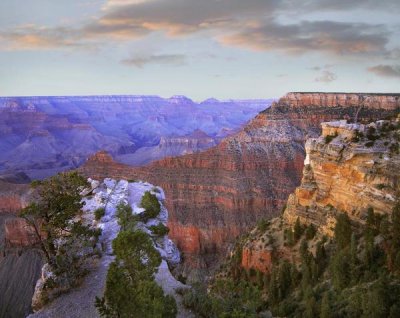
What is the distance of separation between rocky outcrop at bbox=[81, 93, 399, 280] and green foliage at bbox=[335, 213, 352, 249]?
33.0m

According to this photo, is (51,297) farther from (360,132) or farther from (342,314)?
(360,132)

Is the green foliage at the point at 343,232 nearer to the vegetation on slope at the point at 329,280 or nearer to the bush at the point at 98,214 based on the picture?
the vegetation on slope at the point at 329,280

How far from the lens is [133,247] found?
17047 millimetres

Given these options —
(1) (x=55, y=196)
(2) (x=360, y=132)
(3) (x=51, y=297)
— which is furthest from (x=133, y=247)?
(2) (x=360, y=132)

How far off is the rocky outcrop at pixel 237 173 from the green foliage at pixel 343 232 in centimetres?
3301

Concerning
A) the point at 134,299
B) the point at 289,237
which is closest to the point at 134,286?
the point at 134,299

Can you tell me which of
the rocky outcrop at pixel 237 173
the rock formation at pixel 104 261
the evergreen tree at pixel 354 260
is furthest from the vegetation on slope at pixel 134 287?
the rocky outcrop at pixel 237 173

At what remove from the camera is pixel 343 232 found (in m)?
32.6

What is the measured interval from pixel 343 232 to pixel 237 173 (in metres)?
46.9

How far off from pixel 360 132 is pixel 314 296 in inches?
586

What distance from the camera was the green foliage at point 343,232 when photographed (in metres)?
32.6

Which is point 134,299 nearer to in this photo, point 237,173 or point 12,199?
point 237,173

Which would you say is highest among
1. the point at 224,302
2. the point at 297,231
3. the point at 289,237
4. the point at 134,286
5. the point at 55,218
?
the point at 55,218

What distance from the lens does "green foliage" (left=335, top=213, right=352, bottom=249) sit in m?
32.6
